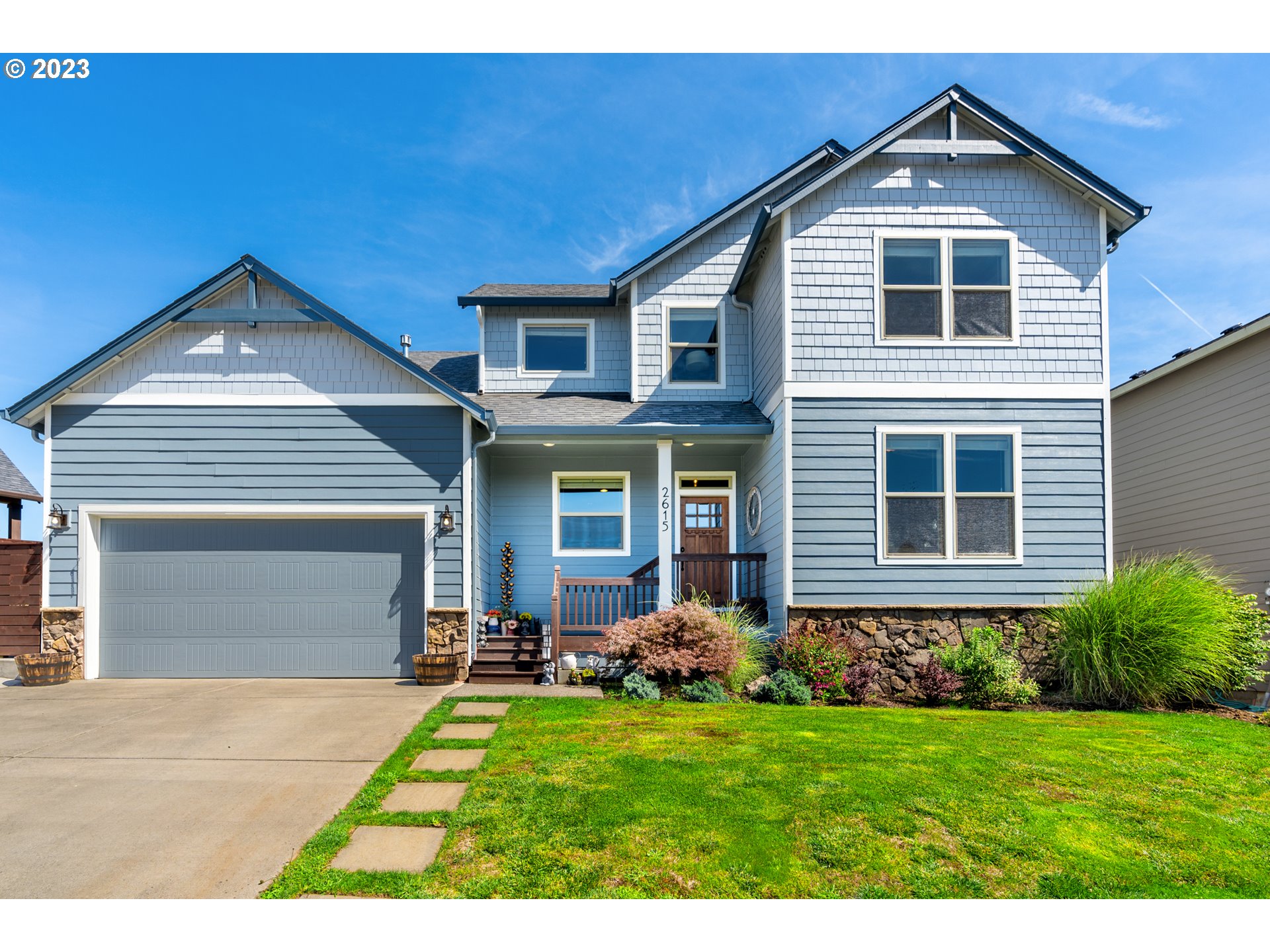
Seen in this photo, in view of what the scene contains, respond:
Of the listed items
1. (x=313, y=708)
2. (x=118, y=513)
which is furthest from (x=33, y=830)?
(x=118, y=513)

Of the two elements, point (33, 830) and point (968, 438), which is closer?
point (33, 830)

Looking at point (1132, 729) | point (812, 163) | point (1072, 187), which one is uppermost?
point (812, 163)

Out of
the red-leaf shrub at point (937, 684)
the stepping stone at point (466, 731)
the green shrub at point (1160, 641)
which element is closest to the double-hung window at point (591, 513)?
the red-leaf shrub at point (937, 684)

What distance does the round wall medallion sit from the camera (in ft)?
37.6

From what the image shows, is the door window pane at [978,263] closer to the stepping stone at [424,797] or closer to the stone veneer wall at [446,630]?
the stone veneer wall at [446,630]

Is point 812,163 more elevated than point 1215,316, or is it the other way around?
point 812,163

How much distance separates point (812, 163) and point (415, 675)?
10.1 meters

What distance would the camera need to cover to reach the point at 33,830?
15.6 ft

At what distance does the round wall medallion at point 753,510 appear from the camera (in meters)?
11.5

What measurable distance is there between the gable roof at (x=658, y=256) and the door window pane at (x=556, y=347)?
0.45 m

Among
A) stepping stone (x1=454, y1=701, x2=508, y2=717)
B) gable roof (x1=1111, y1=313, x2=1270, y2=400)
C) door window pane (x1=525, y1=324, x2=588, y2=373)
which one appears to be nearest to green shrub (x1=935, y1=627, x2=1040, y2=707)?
stepping stone (x1=454, y1=701, x2=508, y2=717)

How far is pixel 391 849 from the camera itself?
14.8 feet

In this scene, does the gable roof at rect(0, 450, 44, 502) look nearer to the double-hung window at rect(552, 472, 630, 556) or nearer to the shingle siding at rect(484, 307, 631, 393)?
the shingle siding at rect(484, 307, 631, 393)
